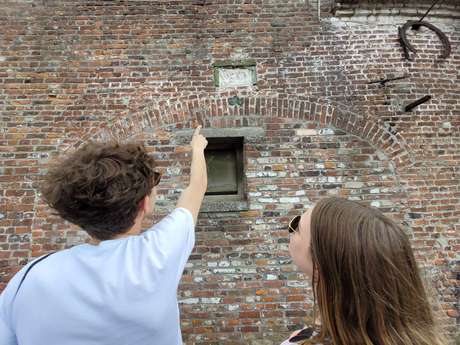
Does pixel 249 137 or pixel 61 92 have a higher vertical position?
pixel 61 92

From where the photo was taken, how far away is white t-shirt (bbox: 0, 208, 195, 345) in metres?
1.10

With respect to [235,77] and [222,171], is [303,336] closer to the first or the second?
[222,171]

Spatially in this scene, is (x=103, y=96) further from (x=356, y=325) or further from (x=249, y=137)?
(x=356, y=325)

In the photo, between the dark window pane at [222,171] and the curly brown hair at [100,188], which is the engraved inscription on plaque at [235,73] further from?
the curly brown hair at [100,188]

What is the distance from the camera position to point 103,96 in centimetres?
430

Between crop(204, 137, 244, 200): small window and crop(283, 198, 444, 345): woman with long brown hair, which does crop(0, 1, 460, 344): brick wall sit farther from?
crop(283, 198, 444, 345): woman with long brown hair

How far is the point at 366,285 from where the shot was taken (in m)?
1.13

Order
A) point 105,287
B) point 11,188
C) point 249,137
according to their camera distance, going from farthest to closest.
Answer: point 249,137 < point 11,188 < point 105,287

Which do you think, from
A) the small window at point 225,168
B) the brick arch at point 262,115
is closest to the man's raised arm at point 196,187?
the small window at point 225,168

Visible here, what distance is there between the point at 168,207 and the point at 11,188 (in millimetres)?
1882

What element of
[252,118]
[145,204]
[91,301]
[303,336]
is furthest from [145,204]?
[252,118]

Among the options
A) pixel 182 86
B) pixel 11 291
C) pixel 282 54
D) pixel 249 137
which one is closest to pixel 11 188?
pixel 182 86

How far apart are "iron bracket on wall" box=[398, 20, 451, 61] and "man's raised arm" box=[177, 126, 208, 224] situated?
414 centimetres

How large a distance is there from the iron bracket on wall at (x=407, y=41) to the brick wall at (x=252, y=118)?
87 mm
